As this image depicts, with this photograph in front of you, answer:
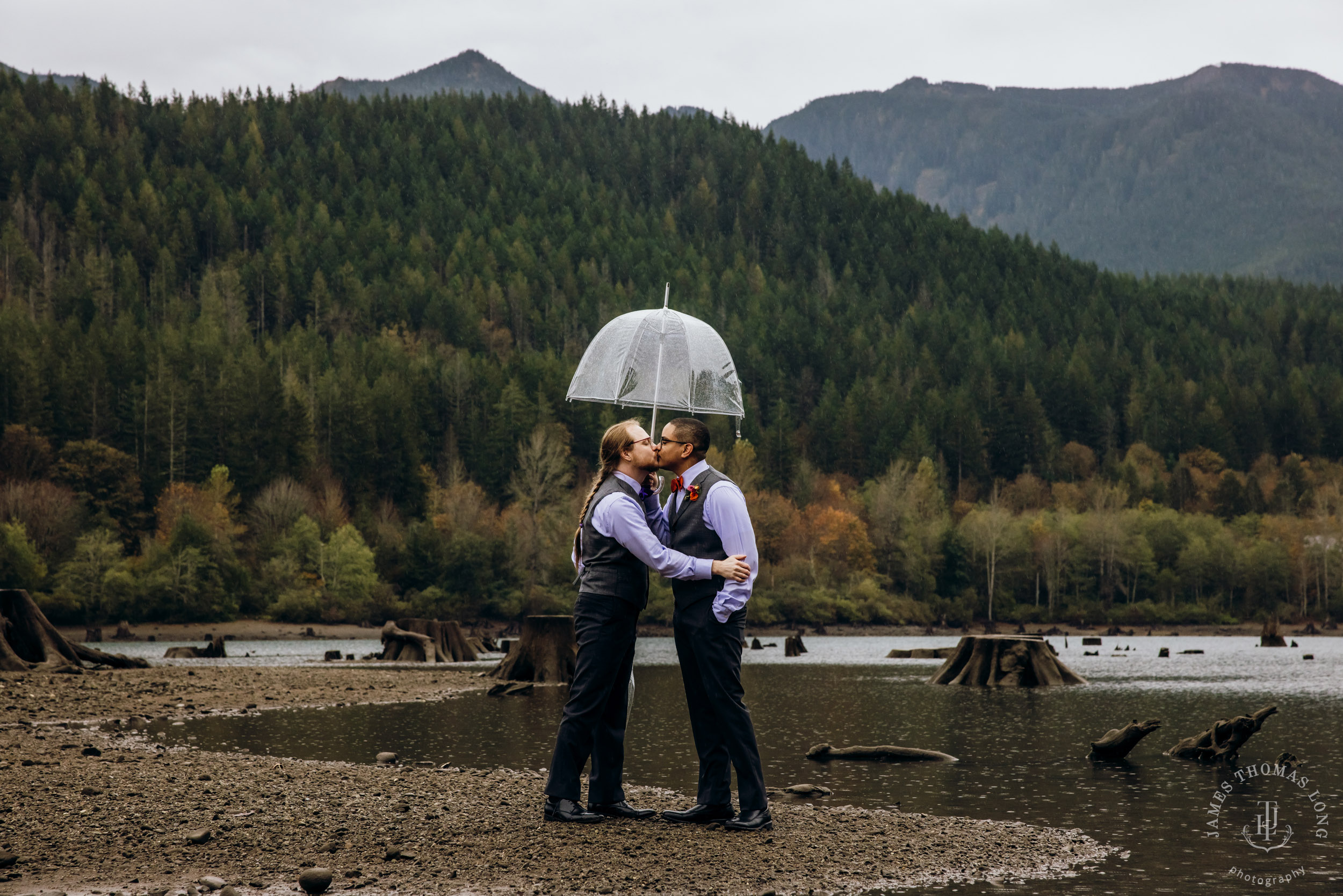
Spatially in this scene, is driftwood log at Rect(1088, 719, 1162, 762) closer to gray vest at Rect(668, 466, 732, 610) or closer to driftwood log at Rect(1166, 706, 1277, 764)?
driftwood log at Rect(1166, 706, 1277, 764)

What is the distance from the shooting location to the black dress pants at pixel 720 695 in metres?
11.4

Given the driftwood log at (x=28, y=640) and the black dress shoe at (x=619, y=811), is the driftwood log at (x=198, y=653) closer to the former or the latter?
the driftwood log at (x=28, y=640)

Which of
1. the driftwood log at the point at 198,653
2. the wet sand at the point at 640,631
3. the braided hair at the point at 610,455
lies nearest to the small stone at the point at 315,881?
the braided hair at the point at 610,455

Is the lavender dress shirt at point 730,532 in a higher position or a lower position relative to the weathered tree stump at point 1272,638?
higher

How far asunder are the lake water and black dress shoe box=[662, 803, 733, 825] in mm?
2441

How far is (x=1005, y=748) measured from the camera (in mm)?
19359

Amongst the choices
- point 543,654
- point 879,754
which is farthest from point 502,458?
point 879,754

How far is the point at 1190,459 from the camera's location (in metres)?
178

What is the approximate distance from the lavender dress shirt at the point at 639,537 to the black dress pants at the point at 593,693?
1.54 ft

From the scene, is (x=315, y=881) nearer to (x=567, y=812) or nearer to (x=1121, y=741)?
(x=567, y=812)

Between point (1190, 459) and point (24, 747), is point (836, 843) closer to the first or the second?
point (24, 747)

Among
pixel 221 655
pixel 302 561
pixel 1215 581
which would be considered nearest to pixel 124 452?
pixel 302 561

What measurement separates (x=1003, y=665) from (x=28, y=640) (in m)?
22.8

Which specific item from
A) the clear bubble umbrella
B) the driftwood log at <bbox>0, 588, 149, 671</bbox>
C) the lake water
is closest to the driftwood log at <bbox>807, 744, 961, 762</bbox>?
the lake water
